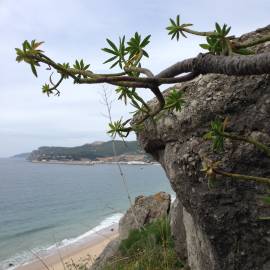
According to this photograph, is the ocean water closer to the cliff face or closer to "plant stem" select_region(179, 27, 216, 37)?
the cliff face

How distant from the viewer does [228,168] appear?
2994mm

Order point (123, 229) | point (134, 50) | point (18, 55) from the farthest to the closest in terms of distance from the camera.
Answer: point (123, 229) → point (134, 50) → point (18, 55)

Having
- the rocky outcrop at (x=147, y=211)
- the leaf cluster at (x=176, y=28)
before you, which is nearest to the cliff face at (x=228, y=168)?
the leaf cluster at (x=176, y=28)

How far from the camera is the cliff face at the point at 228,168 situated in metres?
2.93

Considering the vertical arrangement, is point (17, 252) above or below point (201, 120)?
below

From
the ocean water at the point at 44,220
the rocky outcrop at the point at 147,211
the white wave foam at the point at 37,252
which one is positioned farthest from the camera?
the ocean water at the point at 44,220

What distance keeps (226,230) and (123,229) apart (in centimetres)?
1087

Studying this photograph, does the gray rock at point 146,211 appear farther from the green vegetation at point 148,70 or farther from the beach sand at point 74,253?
the green vegetation at point 148,70

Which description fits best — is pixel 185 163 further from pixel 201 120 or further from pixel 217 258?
pixel 217 258

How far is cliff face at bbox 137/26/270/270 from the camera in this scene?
2.93 metres

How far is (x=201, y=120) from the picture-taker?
3.22 meters

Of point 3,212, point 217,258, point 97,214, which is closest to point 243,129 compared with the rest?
point 217,258

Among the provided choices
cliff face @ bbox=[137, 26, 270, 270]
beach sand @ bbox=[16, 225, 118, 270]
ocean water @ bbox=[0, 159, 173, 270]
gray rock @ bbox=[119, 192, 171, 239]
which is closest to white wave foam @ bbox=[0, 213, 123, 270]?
ocean water @ bbox=[0, 159, 173, 270]

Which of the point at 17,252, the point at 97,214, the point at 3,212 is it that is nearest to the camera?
the point at 17,252
